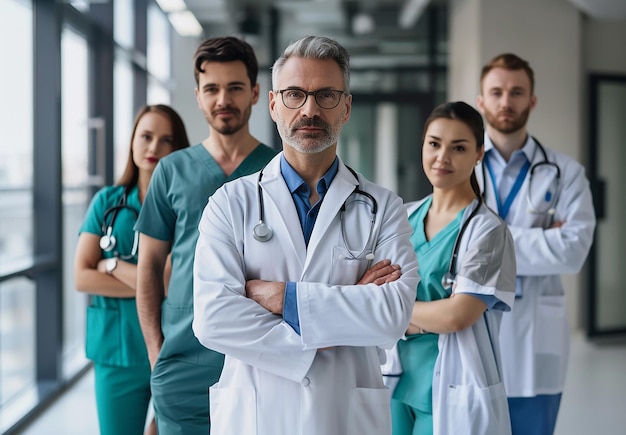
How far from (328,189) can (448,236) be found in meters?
0.55

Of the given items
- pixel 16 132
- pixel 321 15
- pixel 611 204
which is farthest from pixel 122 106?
pixel 611 204

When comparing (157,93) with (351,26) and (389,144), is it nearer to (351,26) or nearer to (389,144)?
(351,26)

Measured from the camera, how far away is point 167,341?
192cm

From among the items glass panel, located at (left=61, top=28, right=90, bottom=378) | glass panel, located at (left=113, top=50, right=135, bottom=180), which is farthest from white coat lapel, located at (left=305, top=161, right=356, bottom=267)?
glass panel, located at (left=113, top=50, right=135, bottom=180)

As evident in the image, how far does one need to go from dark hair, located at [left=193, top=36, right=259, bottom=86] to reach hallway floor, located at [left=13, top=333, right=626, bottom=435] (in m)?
2.17

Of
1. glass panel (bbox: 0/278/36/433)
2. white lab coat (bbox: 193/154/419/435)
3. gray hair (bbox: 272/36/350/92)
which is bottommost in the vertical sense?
glass panel (bbox: 0/278/36/433)

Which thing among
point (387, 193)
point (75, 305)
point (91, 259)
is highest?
point (387, 193)

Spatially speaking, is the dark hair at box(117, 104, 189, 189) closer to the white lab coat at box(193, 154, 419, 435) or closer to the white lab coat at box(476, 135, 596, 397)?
the white lab coat at box(193, 154, 419, 435)

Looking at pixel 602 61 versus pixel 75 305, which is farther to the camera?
pixel 602 61

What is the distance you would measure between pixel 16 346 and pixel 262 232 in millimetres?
2945

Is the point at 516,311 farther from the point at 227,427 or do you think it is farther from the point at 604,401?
the point at 604,401

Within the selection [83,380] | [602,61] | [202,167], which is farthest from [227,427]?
[602,61]

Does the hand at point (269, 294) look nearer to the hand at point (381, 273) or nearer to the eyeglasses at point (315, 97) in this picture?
the hand at point (381, 273)

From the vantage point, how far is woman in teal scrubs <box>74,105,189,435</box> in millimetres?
2338
